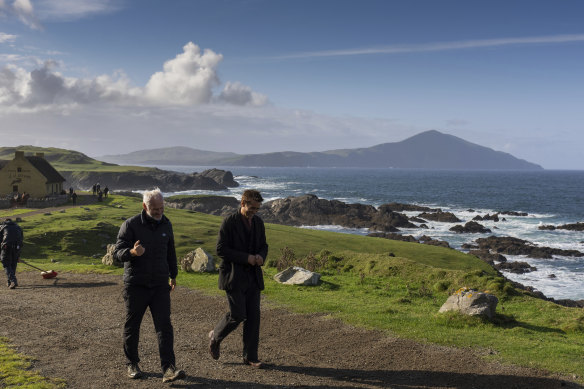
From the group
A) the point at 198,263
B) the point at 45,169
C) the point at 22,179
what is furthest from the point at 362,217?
the point at 198,263

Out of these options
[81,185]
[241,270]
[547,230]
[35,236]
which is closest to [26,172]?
[35,236]

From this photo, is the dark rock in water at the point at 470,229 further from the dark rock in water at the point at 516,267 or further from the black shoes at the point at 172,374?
the black shoes at the point at 172,374

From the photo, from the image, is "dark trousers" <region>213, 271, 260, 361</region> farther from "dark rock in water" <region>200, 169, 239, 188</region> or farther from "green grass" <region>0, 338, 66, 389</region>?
"dark rock in water" <region>200, 169, 239, 188</region>

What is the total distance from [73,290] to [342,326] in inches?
403

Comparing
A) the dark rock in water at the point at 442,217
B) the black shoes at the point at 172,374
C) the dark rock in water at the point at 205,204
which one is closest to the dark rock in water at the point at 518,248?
the dark rock in water at the point at 442,217

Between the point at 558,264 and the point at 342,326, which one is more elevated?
the point at 342,326

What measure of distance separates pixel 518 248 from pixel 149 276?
186 ft

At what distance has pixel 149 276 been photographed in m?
7.61

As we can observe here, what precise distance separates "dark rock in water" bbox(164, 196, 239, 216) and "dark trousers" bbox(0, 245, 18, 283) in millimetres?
65575

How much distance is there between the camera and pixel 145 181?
157 meters

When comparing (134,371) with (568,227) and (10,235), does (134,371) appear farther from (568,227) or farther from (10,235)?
(568,227)

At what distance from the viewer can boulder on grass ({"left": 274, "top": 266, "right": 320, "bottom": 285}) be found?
1625 centimetres

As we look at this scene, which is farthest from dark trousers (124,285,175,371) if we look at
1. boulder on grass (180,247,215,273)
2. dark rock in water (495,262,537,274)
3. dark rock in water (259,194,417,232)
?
dark rock in water (259,194,417,232)

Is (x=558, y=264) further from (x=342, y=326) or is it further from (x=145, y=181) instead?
(x=145, y=181)
